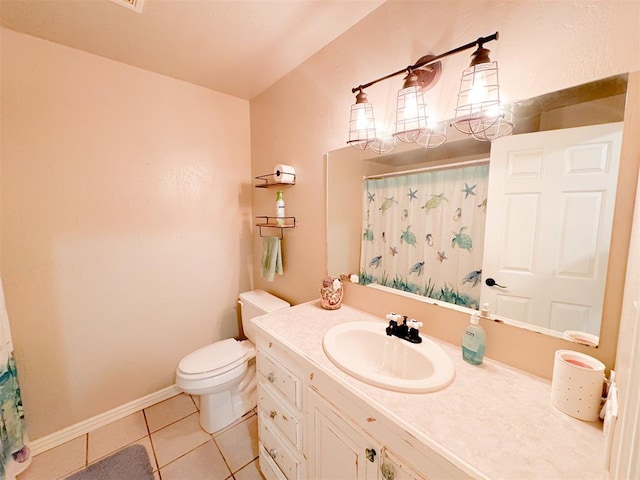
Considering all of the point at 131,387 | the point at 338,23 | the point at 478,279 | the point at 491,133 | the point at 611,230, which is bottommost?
the point at 131,387

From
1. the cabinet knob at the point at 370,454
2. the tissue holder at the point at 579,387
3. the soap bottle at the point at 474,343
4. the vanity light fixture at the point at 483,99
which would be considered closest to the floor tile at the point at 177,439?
the cabinet knob at the point at 370,454

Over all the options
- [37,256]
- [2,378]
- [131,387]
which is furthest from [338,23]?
[131,387]

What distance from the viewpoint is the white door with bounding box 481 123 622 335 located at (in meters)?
0.72

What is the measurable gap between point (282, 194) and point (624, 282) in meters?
1.67

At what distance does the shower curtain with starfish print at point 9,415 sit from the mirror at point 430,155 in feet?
5.52

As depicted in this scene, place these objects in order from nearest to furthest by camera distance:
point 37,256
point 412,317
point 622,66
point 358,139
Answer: point 622,66
point 412,317
point 358,139
point 37,256

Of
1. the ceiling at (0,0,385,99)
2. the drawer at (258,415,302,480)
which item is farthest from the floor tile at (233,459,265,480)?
the ceiling at (0,0,385,99)

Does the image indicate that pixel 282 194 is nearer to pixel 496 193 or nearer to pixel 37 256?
pixel 496 193

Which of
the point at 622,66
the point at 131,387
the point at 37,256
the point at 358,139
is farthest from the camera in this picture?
the point at 131,387

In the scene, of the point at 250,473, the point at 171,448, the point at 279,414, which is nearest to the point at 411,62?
the point at 279,414

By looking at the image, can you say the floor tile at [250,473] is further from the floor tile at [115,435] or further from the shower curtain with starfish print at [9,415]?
the shower curtain with starfish print at [9,415]

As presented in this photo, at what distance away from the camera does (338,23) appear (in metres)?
1.27

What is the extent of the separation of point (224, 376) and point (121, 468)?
2.18 ft

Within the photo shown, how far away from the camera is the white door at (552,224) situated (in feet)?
2.35
